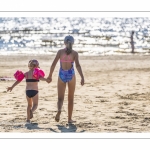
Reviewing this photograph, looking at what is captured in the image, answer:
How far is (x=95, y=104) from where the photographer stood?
979cm

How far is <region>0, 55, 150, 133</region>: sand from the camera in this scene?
7.64 metres

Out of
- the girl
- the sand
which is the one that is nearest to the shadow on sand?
the sand

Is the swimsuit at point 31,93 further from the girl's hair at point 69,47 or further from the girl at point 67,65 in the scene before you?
the girl's hair at point 69,47

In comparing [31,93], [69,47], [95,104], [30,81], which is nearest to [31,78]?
[30,81]

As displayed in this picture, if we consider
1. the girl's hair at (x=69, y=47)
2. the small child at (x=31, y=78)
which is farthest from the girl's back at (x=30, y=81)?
the girl's hair at (x=69, y=47)

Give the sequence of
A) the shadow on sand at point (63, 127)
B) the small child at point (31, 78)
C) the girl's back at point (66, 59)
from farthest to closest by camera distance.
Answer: the small child at point (31, 78) → the girl's back at point (66, 59) → the shadow on sand at point (63, 127)

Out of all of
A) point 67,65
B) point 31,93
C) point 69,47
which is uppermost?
point 69,47

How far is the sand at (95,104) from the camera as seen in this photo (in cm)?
764

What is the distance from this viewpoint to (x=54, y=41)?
27625 millimetres

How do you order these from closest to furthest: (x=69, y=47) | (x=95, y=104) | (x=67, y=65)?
1. (x=69, y=47)
2. (x=67, y=65)
3. (x=95, y=104)

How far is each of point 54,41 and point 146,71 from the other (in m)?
12.7

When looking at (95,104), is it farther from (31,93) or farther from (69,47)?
(69,47)

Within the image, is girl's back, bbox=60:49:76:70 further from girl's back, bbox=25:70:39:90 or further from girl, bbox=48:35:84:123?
girl's back, bbox=25:70:39:90
